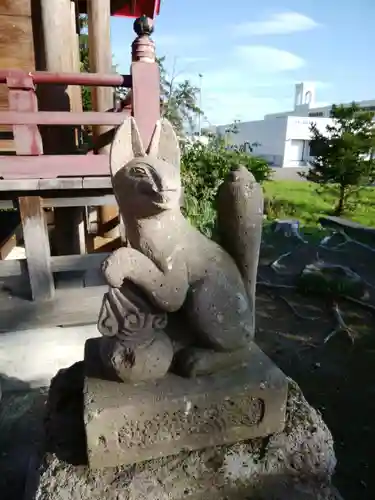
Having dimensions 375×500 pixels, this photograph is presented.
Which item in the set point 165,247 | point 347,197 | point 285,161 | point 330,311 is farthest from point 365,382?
point 285,161

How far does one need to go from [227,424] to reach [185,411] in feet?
0.48

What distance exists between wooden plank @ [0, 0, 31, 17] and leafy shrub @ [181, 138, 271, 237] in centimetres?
253

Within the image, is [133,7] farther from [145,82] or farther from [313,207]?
[313,207]

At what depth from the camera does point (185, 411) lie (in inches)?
44.2

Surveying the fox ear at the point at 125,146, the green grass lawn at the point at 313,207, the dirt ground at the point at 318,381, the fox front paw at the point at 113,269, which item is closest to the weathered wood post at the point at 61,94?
the dirt ground at the point at 318,381

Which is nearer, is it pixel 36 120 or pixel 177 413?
pixel 177 413

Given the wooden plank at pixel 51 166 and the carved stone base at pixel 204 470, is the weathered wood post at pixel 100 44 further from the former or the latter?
the carved stone base at pixel 204 470

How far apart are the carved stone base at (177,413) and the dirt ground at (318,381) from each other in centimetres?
55

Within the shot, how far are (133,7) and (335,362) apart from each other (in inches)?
192

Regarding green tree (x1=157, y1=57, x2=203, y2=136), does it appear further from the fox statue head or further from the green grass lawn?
the fox statue head

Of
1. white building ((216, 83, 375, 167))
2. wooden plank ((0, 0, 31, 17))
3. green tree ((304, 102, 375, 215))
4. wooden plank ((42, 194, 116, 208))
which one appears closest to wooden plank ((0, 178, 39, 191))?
wooden plank ((42, 194, 116, 208))

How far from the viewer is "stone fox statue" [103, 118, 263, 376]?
104cm

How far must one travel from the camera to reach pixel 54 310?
101 inches

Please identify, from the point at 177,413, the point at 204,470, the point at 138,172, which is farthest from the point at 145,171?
the point at 204,470
